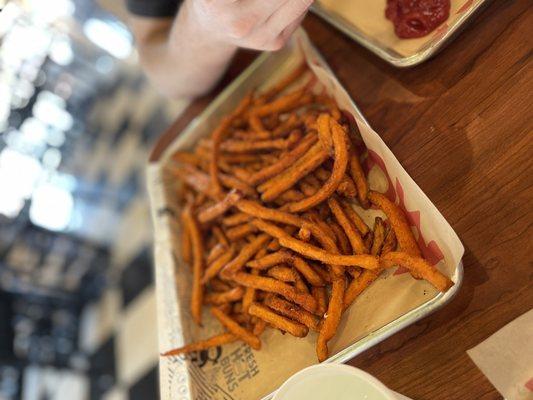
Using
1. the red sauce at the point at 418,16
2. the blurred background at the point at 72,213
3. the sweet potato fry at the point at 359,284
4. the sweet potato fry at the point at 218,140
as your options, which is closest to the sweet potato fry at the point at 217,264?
the sweet potato fry at the point at 218,140

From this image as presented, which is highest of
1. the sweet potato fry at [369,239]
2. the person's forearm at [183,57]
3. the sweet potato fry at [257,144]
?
the person's forearm at [183,57]

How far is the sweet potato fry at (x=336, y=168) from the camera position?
1337 millimetres

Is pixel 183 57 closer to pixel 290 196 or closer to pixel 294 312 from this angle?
pixel 290 196

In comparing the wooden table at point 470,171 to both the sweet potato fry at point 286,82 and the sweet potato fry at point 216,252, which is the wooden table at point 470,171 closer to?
the sweet potato fry at point 286,82

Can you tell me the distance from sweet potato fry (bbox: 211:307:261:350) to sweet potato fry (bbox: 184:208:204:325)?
0.25 feet

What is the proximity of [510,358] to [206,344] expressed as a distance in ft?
2.69

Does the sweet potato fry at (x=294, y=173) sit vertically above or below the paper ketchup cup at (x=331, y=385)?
above

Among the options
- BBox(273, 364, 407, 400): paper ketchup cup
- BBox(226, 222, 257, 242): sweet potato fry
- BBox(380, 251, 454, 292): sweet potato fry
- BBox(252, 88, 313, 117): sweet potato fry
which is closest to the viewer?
BBox(273, 364, 407, 400): paper ketchup cup

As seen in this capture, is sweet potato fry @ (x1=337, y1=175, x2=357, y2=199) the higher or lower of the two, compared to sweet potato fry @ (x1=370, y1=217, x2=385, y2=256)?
higher

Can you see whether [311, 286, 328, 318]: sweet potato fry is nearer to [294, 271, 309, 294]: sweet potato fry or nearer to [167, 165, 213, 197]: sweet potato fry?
[294, 271, 309, 294]: sweet potato fry

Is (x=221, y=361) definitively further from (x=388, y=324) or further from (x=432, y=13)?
(x=432, y=13)

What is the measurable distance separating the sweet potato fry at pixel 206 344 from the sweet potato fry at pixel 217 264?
0.19 meters

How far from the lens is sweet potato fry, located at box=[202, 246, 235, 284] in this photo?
5.16 ft

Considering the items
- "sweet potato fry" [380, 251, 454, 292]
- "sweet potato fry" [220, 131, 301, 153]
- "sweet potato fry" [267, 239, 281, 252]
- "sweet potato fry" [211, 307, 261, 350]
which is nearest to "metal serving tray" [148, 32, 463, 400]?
"sweet potato fry" [380, 251, 454, 292]
